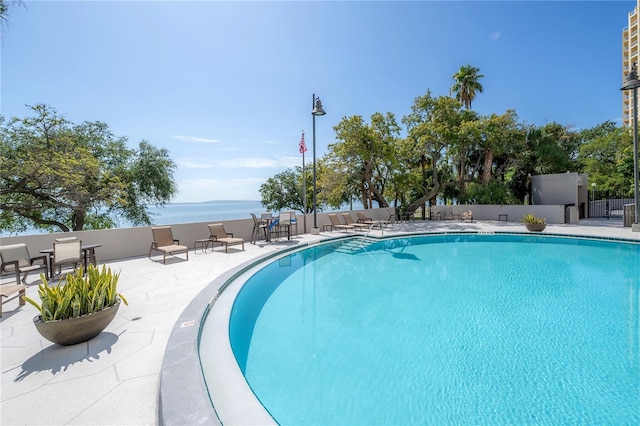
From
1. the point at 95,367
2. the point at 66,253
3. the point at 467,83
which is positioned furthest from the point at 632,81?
the point at 66,253

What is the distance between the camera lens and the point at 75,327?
294cm

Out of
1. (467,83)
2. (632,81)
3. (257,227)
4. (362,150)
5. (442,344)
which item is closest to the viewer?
(442,344)

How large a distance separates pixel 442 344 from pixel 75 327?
4286 mm

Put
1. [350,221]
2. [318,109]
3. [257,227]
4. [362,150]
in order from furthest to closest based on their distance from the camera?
[362,150] < [350,221] < [318,109] < [257,227]

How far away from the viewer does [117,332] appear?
3.39 meters

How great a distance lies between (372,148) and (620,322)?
12.9 meters

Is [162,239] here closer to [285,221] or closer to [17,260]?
[17,260]

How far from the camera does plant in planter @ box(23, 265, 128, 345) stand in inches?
111

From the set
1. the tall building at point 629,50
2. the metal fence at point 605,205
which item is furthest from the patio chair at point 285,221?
the tall building at point 629,50

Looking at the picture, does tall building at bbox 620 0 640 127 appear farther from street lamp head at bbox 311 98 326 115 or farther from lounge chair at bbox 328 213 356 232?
street lamp head at bbox 311 98 326 115

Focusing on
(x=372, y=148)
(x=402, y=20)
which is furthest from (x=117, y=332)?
(x=402, y=20)

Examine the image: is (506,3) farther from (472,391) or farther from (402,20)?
(472,391)

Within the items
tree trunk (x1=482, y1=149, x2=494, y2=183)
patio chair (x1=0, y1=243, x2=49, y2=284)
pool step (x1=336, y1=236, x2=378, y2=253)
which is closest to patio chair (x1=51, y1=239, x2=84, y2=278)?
patio chair (x1=0, y1=243, x2=49, y2=284)

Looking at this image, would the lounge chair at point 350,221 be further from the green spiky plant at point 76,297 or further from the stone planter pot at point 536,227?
the green spiky plant at point 76,297
